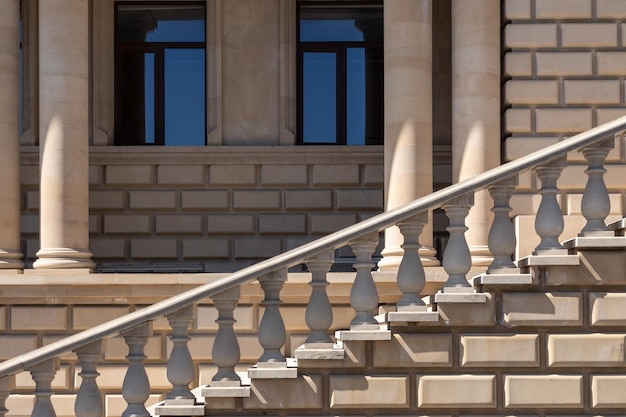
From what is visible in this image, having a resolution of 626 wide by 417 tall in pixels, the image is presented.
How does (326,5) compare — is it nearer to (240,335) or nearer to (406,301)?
(240,335)

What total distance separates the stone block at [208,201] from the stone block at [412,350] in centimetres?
791

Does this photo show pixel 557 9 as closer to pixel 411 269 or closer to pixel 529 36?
pixel 529 36

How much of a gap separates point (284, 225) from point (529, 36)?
5218 mm

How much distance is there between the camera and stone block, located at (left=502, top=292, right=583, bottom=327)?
10031 millimetres

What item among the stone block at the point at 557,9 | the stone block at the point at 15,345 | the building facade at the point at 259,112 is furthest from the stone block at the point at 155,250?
the stone block at the point at 557,9

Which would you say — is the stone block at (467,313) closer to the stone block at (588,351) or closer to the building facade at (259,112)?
the stone block at (588,351)

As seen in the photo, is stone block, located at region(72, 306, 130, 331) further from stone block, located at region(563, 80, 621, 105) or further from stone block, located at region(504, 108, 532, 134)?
stone block, located at region(563, 80, 621, 105)

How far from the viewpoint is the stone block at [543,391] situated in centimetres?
1016

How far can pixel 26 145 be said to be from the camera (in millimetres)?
17375

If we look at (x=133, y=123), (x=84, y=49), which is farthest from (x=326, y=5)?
(x=84, y=49)

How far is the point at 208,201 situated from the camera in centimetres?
1747

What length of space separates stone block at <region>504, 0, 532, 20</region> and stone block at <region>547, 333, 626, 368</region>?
6.01 metres

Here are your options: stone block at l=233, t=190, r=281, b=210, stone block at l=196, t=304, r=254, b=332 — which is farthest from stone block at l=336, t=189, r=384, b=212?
stone block at l=196, t=304, r=254, b=332

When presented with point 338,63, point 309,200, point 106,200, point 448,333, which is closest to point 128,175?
point 106,200
